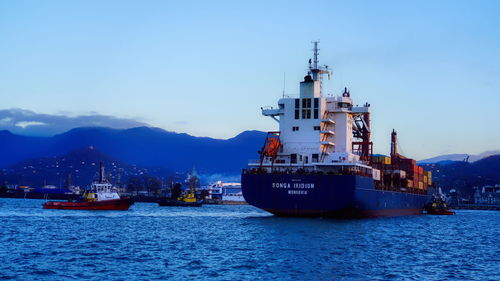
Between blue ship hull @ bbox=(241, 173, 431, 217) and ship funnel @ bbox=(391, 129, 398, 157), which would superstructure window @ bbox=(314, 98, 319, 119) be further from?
ship funnel @ bbox=(391, 129, 398, 157)

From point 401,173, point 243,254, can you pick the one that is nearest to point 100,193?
point 401,173

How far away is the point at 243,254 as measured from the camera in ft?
97.6

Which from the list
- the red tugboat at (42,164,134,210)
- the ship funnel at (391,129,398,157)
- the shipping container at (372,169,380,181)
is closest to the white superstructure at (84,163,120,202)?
the red tugboat at (42,164,134,210)

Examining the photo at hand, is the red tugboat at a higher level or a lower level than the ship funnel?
lower

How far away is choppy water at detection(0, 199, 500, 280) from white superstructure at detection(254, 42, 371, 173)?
11.7 metres

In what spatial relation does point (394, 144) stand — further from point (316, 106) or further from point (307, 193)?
point (307, 193)

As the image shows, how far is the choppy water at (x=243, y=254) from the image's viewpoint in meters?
24.1

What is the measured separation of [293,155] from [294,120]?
3730 millimetres

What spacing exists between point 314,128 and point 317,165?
447 centimetres

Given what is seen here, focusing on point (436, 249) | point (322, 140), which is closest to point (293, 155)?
point (322, 140)

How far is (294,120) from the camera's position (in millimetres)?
58281

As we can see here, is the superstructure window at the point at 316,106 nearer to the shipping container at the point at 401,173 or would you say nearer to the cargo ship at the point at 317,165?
the cargo ship at the point at 317,165

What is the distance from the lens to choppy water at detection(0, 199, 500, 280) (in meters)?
24.1

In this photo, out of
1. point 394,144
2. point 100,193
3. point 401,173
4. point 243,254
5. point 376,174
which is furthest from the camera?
point 394,144
